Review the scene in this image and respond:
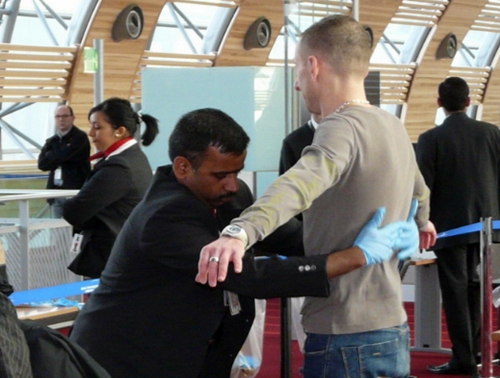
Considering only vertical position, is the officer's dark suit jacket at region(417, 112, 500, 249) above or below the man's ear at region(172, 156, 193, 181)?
above

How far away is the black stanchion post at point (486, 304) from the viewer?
439 cm

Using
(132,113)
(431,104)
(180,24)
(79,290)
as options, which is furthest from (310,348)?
(431,104)

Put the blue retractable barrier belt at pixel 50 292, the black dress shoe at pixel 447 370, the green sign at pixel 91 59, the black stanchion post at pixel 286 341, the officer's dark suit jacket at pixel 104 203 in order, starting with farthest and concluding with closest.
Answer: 1. the green sign at pixel 91 59
2. the black dress shoe at pixel 447 370
3. the officer's dark suit jacket at pixel 104 203
4. the blue retractable barrier belt at pixel 50 292
5. the black stanchion post at pixel 286 341

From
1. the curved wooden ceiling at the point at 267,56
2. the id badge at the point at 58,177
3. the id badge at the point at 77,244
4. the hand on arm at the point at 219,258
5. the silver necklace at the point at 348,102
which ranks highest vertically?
the curved wooden ceiling at the point at 267,56

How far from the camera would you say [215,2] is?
14.3m

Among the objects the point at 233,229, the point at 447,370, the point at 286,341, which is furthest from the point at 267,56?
the point at 233,229

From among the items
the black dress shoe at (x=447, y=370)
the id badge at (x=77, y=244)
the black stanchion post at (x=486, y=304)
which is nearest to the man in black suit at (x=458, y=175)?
the black dress shoe at (x=447, y=370)

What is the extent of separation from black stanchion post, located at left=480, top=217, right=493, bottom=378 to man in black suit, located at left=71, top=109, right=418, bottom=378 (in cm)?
205

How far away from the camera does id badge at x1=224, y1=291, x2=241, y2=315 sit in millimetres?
2451

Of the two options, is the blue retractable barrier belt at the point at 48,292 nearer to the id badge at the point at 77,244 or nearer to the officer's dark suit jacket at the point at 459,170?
the id badge at the point at 77,244

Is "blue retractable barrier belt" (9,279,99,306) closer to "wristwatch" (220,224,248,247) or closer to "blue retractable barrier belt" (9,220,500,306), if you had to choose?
"blue retractable barrier belt" (9,220,500,306)

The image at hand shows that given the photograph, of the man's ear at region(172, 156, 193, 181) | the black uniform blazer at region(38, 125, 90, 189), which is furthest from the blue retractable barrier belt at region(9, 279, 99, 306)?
the black uniform blazer at region(38, 125, 90, 189)

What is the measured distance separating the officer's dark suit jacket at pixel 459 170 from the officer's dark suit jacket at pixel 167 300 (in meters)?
3.10

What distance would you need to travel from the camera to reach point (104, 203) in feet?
15.2
